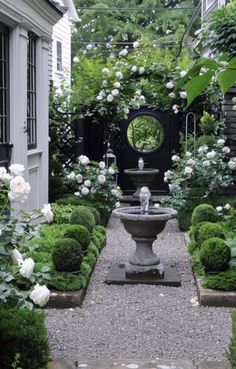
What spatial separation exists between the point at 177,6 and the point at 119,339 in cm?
3201

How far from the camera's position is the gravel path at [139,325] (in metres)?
4.61

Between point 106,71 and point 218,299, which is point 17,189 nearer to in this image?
point 218,299

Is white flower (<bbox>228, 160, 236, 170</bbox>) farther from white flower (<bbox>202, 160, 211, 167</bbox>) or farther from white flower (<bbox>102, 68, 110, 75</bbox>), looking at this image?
white flower (<bbox>102, 68, 110, 75</bbox>)

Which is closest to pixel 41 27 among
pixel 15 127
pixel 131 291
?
pixel 15 127

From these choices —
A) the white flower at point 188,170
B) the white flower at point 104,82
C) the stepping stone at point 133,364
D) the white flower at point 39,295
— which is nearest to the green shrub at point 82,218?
the white flower at point 188,170

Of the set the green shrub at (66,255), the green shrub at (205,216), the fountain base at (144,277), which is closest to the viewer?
the green shrub at (66,255)

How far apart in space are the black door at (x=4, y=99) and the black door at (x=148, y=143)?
5.94 m

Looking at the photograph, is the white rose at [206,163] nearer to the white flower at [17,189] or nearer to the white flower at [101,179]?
the white flower at [101,179]

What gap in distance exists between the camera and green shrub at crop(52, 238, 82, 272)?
6.21 metres

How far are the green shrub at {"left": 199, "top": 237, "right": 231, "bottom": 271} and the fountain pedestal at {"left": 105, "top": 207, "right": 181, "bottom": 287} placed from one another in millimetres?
Answer: 578

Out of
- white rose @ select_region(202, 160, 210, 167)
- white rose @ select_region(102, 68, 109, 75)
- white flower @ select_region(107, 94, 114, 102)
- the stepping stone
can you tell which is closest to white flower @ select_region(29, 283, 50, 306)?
the stepping stone

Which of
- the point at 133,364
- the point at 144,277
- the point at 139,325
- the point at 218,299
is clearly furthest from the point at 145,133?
the point at 133,364

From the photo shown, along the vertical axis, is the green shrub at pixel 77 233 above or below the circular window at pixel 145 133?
below

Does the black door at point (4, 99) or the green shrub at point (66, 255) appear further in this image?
the black door at point (4, 99)
